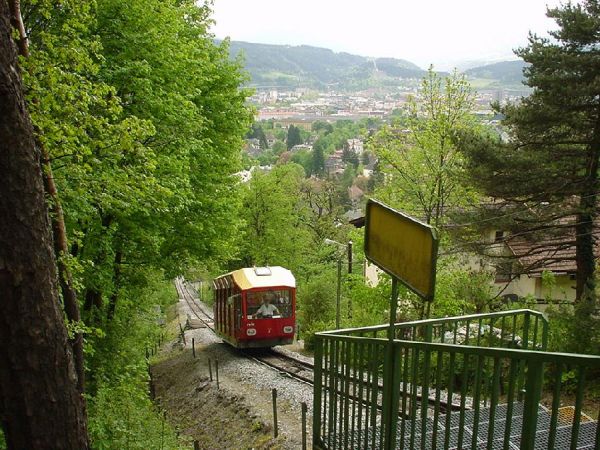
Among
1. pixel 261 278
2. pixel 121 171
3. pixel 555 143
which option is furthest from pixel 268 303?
pixel 121 171

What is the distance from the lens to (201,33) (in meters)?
16.5

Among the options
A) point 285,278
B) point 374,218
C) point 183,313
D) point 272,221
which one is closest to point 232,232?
point 285,278

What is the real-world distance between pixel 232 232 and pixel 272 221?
76.5 feet

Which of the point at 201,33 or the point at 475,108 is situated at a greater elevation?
the point at 201,33

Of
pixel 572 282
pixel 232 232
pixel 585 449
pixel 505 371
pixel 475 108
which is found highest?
pixel 475 108

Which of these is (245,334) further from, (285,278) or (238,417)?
(238,417)

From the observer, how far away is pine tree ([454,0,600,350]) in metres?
13.9

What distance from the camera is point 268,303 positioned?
18.5 meters

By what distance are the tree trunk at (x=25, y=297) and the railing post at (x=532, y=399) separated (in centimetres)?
314

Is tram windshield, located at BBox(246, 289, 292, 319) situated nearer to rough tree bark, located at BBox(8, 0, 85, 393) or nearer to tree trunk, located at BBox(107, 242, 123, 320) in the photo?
tree trunk, located at BBox(107, 242, 123, 320)

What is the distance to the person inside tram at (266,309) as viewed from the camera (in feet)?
60.3

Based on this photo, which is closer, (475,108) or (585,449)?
(585,449)

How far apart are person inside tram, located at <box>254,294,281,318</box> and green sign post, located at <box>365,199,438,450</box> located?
14091 mm

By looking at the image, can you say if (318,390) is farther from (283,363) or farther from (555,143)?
(283,363)
